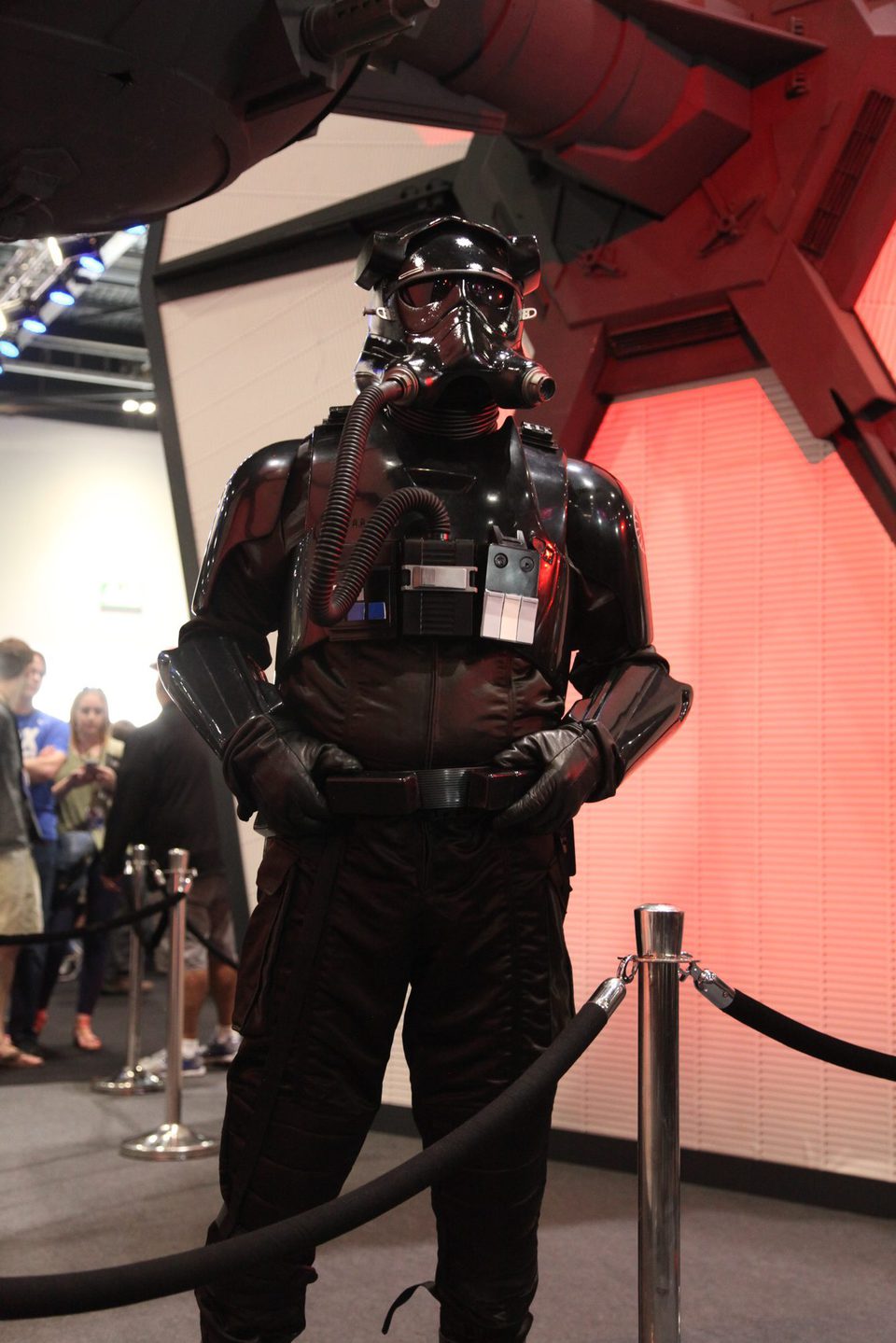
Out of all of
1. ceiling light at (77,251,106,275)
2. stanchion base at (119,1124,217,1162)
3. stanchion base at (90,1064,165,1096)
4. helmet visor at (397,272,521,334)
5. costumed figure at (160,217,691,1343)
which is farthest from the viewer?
ceiling light at (77,251,106,275)

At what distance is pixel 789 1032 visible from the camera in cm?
198

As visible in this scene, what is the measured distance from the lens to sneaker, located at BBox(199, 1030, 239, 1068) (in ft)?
18.8

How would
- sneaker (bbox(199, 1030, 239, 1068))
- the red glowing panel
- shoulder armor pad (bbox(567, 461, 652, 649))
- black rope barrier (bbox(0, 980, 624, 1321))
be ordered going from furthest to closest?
sneaker (bbox(199, 1030, 239, 1068)) < the red glowing panel < shoulder armor pad (bbox(567, 461, 652, 649)) < black rope barrier (bbox(0, 980, 624, 1321))

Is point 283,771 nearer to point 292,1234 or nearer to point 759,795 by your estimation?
point 292,1234

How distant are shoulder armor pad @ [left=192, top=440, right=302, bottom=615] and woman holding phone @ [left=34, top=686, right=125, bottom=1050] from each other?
4413 millimetres

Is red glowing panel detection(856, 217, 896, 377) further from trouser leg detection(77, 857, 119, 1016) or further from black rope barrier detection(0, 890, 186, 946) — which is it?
trouser leg detection(77, 857, 119, 1016)

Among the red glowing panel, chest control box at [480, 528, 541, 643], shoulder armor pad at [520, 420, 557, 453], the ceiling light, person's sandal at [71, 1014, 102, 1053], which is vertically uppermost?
the ceiling light

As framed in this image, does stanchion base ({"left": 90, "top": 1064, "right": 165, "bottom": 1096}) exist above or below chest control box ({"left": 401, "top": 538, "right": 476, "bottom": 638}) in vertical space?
below

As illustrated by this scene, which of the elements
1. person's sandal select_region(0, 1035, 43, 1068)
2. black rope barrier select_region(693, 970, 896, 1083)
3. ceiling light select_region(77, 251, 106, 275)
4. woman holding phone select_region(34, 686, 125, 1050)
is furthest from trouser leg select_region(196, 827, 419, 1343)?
ceiling light select_region(77, 251, 106, 275)

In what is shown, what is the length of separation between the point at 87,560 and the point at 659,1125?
442 inches

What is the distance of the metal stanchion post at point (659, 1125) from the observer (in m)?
1.75

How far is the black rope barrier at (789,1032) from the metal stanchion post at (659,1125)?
9cm

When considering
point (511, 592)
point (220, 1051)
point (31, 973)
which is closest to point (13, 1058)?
point (31, 973)

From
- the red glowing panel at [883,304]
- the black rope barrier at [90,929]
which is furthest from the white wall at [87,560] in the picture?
the red glowing panel at [883,304]
